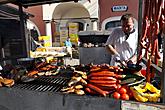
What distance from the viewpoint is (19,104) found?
201 centimetres

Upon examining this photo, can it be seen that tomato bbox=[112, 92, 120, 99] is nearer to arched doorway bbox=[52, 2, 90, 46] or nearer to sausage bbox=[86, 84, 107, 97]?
sausage bbox=[86, 84, 107, 97]

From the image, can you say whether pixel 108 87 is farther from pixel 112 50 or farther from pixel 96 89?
pixel 112 50

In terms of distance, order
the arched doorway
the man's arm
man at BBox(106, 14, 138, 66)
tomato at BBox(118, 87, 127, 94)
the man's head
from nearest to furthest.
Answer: tomato at BBox(118, 87, 127, 94)
the man's head
man at BBox(106, 14, 138, 66)
the man's arm
the arched doorway

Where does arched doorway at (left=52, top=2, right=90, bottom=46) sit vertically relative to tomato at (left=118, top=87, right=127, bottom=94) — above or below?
above

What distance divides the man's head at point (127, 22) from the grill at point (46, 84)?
1.43 metres

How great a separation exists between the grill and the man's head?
143 cm

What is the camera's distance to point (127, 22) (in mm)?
3262

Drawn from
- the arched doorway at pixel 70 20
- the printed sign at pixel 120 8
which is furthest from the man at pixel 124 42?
the arched doorway at pixel 70 20

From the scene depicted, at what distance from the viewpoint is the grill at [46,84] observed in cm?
213

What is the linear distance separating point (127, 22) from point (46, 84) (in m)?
1.69

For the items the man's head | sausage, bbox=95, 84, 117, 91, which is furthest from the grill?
the man's head

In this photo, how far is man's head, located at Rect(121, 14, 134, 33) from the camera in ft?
10.6

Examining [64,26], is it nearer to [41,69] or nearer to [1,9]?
[1,9]

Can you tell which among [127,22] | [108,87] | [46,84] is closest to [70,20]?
[127,22]
